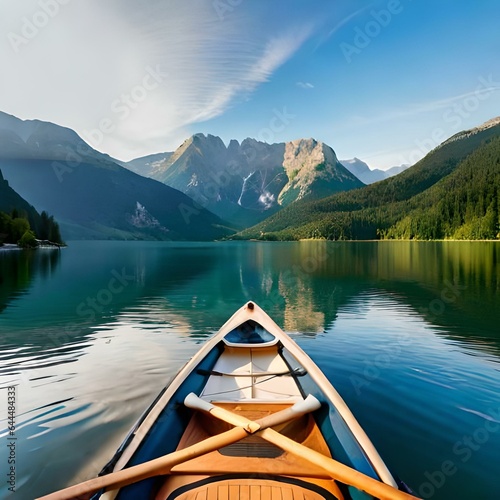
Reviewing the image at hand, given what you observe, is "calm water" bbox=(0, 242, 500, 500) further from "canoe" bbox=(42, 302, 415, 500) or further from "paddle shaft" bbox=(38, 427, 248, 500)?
"paddle shaft" bbox=(38, 427, 248, 500)

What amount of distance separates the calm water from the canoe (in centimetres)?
202

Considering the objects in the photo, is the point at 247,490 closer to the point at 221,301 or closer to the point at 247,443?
the point at 247,443

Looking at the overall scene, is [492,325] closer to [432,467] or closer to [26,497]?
[432,467]

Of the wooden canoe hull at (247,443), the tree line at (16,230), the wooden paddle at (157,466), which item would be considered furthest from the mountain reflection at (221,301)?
the tree line at (16,230)

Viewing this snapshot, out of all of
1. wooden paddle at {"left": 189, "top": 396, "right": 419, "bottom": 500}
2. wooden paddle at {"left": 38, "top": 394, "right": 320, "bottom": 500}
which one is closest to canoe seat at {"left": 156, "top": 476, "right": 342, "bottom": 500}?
wooden paddle at {"left": 38, "top": 394, "right": 320, "bottom": 500}

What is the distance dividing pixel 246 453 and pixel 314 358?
8030mm

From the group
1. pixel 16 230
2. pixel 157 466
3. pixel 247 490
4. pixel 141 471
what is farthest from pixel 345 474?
pixel 16 230

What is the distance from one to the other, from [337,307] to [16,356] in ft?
60.7

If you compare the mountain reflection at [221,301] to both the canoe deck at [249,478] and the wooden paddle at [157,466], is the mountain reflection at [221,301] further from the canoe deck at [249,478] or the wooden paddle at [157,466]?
the wooden paddle at [157,466]

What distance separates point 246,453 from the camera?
229 inches

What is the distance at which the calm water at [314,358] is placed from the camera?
7184 mm

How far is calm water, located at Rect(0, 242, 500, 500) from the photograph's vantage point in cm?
718

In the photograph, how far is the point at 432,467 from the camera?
6789 mm

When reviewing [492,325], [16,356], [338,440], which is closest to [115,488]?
[338,440]
